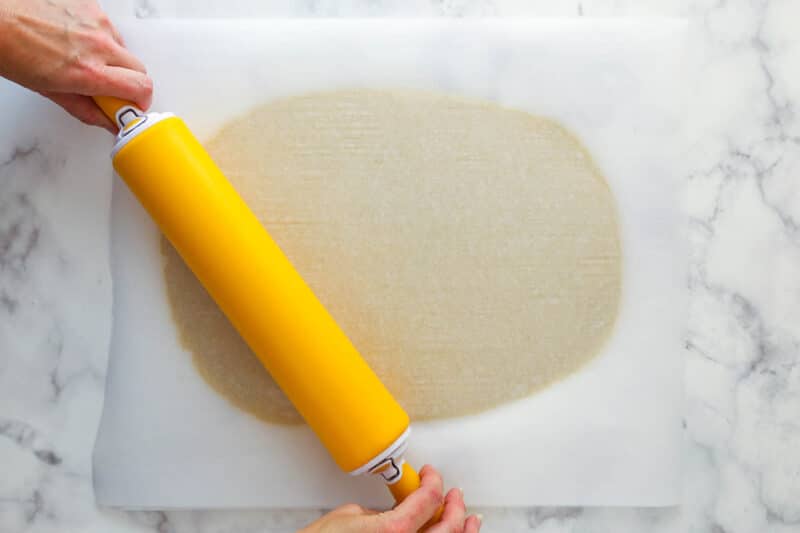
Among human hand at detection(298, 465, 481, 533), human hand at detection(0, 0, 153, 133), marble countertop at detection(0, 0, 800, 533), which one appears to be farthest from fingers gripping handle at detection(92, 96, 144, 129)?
human hand at detection(298, 465, 481, 533)

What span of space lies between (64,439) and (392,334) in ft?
1.35

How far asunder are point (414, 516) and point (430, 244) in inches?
11.7

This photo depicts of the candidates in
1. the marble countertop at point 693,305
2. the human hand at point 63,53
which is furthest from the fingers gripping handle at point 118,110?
the marble countertop at point 693,305

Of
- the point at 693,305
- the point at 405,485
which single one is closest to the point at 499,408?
the point at 405,485

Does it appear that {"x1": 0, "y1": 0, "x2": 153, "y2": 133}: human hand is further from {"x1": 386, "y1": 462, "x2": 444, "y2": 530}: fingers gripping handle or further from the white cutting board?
{"x1": 386, "y1": 462, "x2": 444, "y2": 530}: fingers gripping handle

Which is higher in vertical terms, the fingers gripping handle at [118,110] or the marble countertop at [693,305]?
the fingers gripping handle at [118,110]

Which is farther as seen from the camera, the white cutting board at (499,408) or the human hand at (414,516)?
the white cutting board at (499,408)

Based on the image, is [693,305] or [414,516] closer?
[414,516]

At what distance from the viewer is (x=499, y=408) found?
2.54 feet

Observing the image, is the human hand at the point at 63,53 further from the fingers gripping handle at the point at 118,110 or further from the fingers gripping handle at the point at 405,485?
the fingers gripping handle at the point at 405,485

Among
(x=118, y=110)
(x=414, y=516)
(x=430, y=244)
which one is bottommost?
(x=414, y=516)

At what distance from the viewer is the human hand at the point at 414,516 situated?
2.17 ft

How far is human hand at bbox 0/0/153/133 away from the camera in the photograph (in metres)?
0.70

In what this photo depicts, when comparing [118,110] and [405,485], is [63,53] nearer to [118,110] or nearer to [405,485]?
[118,110]
